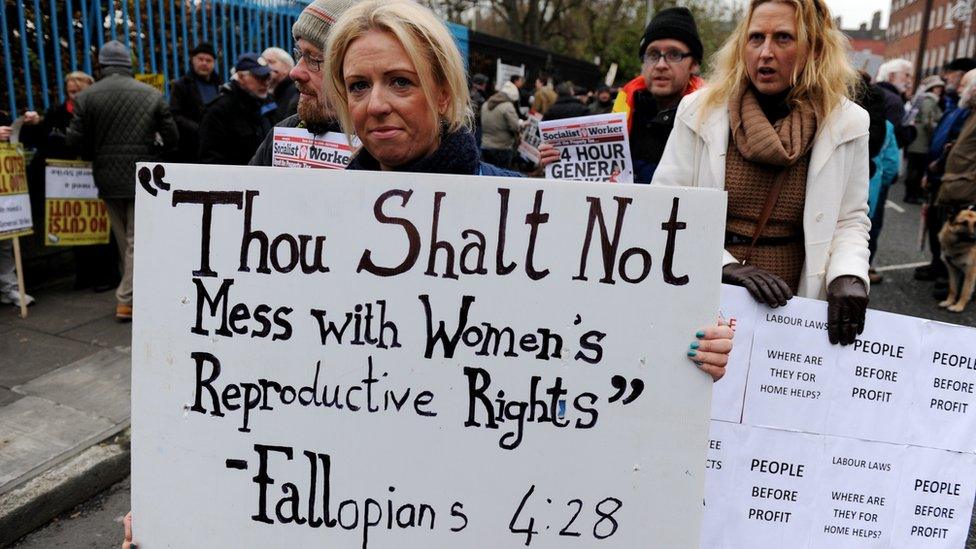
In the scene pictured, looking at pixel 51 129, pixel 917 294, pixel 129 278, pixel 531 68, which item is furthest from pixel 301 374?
pixel 531 68

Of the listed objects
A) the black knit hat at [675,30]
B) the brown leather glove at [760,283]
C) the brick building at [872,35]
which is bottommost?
the brown leather glove at [760,283]

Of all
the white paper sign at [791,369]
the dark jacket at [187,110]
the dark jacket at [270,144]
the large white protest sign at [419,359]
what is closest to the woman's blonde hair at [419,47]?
the large white protest sign at [419,359]

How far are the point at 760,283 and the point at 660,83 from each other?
5.08 feet

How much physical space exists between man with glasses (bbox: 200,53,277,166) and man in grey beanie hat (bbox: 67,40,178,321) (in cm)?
52

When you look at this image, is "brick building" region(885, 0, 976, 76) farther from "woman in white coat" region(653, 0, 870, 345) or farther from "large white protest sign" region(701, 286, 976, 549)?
"large white protest sign" region(701, 286, 976, 549)

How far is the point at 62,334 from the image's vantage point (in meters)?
5.05

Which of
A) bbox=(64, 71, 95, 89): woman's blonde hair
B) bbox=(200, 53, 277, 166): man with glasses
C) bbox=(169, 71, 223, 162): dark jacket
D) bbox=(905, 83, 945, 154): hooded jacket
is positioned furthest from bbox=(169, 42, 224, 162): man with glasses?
bbox=(905, 83, 945, 154): hooded jacket

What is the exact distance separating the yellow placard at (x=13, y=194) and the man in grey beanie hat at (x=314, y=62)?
390 centimetres

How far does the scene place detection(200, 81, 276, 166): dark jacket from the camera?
5.25m

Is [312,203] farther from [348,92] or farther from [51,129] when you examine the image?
[51,129]

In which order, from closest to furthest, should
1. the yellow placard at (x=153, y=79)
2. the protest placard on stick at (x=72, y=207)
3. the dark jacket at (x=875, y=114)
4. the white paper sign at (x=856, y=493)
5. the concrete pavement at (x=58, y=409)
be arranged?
1. the white paper sign at (x=856, y=493)
2. the concrete pavement at (x=58, y=409)
3. the dark jacket at (x=875, y=114)
4. the protest placard on stick at (x=72, y=207)
5. the yellow placard at (x=153, y=79)

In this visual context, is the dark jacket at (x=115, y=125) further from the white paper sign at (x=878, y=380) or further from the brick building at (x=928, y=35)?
the brick building at (x=928, y=35)

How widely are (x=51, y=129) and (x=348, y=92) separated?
5356mm

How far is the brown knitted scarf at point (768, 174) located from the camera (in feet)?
7.00
